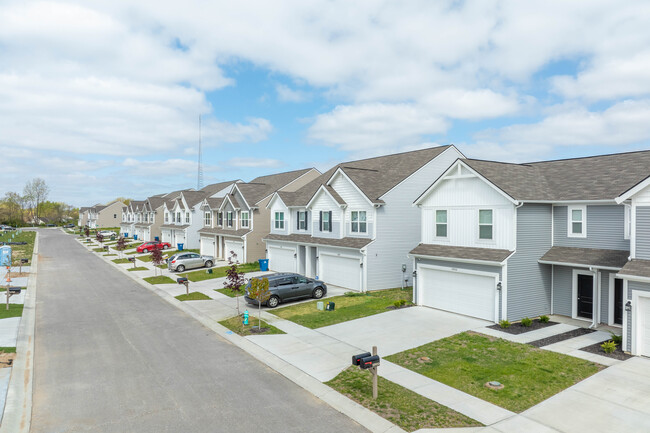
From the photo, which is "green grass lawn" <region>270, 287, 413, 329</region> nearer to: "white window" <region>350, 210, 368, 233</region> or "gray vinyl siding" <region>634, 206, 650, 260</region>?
"white window" <region>350, 210, 368, 233</region>

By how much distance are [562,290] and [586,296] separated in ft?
3.27

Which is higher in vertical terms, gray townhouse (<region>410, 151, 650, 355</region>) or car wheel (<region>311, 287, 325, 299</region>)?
gray townhouse (<region>410, 151, 650, 355</region>)

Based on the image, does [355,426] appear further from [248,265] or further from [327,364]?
[248,265]

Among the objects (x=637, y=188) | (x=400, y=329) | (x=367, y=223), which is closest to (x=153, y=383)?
(x=400, y=329)

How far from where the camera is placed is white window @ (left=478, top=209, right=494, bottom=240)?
18984mm

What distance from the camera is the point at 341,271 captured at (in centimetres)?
2745

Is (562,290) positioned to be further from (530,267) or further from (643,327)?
(643,327)

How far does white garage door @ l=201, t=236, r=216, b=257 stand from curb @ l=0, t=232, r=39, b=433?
2517 centimetres

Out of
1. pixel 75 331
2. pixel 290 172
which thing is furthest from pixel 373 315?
pixel 290 172

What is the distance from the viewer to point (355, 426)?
371 inches

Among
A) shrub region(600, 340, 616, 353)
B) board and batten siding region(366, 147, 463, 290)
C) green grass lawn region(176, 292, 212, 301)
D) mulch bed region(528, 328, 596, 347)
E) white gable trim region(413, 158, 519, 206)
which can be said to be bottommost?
green grass lawn region(176, 292, 212, 301)

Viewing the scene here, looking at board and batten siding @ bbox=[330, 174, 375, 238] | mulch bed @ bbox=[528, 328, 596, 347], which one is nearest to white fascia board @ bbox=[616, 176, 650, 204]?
mulch bed @ bbox=[528, 328, 596, 347]

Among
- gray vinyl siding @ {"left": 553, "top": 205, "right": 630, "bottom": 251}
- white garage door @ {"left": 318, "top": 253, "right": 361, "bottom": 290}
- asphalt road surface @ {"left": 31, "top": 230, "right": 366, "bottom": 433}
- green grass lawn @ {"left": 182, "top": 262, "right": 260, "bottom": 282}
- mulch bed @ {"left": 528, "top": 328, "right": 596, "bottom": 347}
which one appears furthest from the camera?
green grass lawn @ {"left": 182, "top": 262, "right": 260, "bottom": 282}

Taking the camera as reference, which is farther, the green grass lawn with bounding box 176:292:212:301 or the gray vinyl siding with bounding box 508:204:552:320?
the green grass lawn with bounding box 176:292:212:301
